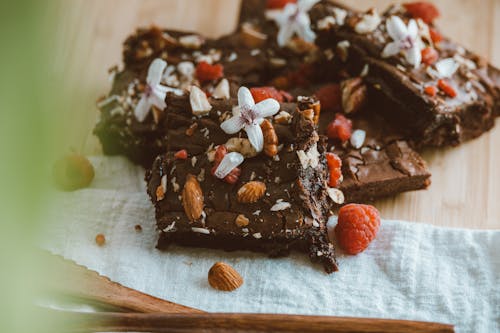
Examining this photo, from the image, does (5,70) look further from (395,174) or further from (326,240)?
(395,174)

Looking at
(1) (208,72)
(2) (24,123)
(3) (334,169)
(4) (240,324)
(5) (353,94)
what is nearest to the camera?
(2) (24,123)

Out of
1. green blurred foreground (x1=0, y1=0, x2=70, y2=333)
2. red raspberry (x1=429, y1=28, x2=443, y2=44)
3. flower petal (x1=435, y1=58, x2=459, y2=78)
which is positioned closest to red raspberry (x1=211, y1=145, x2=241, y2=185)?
flower petal (x1=435, y1=58, x2=459, y2=78)

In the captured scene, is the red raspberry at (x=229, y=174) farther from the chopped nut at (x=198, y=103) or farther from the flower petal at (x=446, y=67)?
the flower petal at (x=446, y=67)

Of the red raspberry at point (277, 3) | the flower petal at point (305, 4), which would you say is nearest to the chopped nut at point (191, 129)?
the flower petal at point (305, 4)

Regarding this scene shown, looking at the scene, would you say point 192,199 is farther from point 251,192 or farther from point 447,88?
point 447,88

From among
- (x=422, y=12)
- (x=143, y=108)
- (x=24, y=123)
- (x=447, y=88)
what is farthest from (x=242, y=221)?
(x=24, y=123)

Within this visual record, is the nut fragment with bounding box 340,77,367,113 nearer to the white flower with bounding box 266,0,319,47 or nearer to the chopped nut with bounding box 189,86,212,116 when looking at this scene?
the white flower with bounding box 266,0,319,47

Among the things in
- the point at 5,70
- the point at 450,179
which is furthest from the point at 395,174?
the point at 5,70
